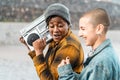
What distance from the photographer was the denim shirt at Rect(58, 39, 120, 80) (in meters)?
2.32

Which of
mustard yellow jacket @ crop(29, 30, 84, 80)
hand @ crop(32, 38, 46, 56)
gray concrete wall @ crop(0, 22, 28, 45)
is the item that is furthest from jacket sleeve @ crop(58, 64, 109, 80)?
gray concrete wall @ crop(0, 22, 28, 45)

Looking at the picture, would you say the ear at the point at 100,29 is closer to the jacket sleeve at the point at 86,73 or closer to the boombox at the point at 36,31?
the jacket sleeve at the point at 86,73

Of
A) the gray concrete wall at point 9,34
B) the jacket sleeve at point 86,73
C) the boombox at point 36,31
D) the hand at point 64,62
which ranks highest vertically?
the gray concrete wall at point 9,34

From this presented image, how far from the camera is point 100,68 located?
2322 millimetres

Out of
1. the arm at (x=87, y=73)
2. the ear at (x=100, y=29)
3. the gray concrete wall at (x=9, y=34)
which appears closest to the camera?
the arm at (x=87, y=73)

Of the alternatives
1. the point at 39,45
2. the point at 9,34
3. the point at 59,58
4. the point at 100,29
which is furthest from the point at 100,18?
the point at 9,34

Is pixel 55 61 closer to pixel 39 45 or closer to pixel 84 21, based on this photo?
pixel 39 45

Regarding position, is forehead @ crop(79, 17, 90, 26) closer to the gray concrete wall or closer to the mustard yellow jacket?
the mustard yellow jacket

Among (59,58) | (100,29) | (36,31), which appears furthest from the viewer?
(36,31)

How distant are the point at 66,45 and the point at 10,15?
1432 cm

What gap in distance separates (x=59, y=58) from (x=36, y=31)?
27 cm

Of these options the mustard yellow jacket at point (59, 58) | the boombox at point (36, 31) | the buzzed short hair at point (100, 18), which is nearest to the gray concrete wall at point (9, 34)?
the boombox at point (36, 31)

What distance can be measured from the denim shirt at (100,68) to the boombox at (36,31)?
411mm

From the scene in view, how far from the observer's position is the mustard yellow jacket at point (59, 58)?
2.66 m
